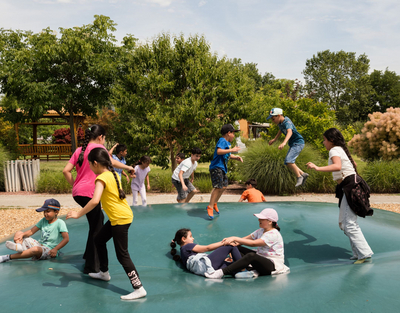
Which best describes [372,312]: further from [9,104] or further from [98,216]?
[9,104]

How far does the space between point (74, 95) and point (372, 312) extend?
1649 cm

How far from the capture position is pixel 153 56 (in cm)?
1354

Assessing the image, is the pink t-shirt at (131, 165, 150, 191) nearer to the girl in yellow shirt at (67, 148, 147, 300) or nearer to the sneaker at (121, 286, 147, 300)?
the girl in yellow shirt at (67, 148, 147, 300)

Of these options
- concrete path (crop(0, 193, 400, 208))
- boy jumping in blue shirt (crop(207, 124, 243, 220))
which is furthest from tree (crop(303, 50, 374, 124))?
boy jumping in blue shirt (crop(207, 124, 243, 220))

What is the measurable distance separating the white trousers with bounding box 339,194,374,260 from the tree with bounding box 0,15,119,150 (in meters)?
13.6

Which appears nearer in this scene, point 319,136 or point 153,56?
point 153,56

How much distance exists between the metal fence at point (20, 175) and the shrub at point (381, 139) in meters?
13.0

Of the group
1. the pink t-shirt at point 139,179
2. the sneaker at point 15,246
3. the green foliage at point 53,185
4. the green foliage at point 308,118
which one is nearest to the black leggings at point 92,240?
the sneaker at point 15,246

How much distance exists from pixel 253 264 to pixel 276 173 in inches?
309

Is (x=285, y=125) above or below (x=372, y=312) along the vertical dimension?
above

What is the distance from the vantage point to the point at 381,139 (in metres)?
13.9

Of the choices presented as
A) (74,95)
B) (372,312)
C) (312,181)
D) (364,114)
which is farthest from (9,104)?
(364,114)

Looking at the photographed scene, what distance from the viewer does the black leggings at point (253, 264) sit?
3.60 meters

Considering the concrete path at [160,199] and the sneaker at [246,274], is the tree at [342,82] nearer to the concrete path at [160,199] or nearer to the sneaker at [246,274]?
the concrete path at [160,199]
